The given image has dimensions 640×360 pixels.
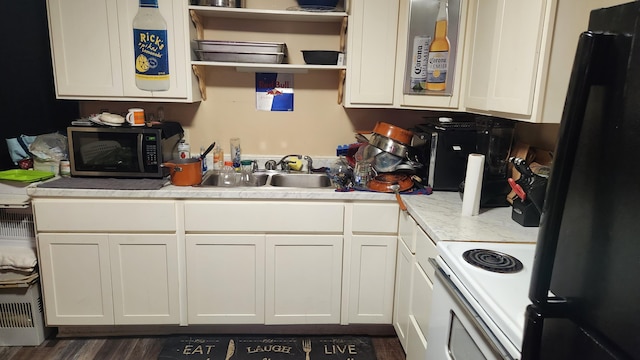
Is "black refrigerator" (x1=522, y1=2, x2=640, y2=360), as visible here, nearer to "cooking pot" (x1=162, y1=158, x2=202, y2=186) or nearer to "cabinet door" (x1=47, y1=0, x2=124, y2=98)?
"cooking pot" (x1=162, y1=158, x2=202, y2=186)

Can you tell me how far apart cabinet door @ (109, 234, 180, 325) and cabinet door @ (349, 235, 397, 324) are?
3.15ft

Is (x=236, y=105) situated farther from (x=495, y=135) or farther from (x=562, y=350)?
(x=562, y=350)

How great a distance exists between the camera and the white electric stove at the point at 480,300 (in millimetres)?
972

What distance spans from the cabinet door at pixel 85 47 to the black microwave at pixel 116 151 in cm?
24

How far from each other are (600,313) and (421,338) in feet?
3.85

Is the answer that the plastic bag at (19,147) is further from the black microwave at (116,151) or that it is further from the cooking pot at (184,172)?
the cooking pot at (184,172)

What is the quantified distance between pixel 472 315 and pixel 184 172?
5.27ft

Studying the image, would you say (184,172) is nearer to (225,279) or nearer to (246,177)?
(246,177)

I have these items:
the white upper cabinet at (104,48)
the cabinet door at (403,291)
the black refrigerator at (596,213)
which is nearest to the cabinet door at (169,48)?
the white upper cabinet at (104,48)

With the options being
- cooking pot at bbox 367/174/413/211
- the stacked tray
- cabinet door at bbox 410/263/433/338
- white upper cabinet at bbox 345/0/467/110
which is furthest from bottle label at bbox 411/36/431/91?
cabinet door at bbox 410/263/433/338

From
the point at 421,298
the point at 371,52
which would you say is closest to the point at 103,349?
the point at 421,298

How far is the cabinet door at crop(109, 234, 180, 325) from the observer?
214 cm

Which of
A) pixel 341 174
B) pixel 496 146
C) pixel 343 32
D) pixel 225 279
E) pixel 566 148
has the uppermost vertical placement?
pixel 343 32

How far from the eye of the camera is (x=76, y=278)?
7.12 feet
